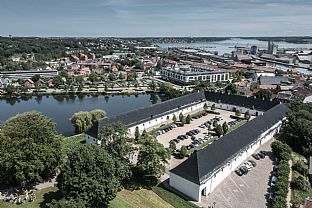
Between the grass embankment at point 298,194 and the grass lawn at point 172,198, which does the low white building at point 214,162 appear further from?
the grass embankment at point 298,194

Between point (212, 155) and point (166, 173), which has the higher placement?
point (212, 155)

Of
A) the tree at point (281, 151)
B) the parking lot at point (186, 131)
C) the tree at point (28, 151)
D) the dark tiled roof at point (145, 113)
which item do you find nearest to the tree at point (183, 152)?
the parking lot at point (186, 131)

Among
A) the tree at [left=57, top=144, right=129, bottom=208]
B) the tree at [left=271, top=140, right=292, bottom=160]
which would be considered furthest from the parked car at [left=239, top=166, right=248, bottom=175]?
the tree at [left=57, top=144, right=129, bottom=208]

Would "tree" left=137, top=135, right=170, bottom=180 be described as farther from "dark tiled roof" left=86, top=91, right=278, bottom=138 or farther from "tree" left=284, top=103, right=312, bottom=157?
"tree" left=284, top=103, right=312, bottom=157

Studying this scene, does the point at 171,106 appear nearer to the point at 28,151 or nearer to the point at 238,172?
the point at 238,172

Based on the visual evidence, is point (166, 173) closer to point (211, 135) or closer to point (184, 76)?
point (211, 135)

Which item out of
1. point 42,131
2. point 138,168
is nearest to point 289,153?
point 138,168
